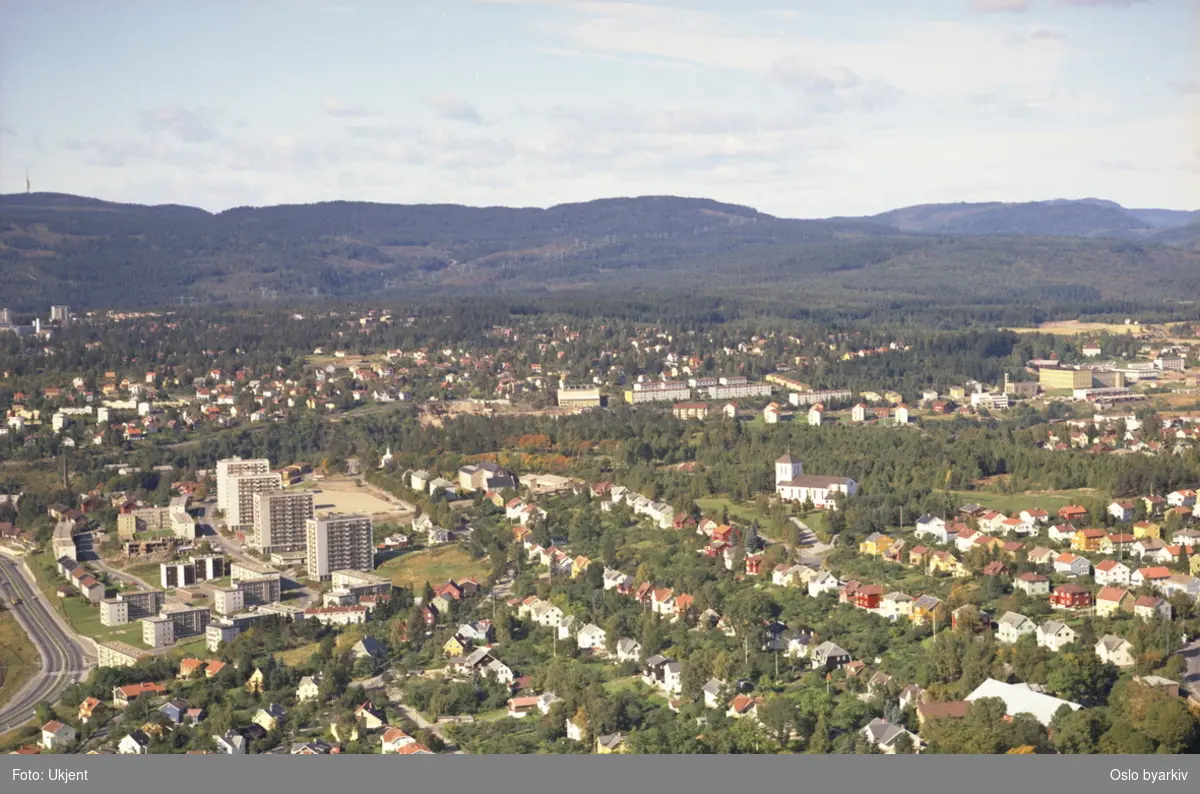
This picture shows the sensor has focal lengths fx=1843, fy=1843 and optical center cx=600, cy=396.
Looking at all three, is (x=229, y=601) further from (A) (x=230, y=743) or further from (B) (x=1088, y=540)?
(B) (x=1088, y=540)

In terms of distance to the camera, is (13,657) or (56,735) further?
(13,657)

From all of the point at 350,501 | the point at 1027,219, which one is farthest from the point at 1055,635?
the point at 1027,219

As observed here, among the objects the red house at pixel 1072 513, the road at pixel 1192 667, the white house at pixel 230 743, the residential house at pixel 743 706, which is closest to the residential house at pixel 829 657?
the residential house at pixel 743 706

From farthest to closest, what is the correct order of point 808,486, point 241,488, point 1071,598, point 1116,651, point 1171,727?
1. point 241,488
2. point 808,486
3. point 1071,598
4. point 1116,651
5. point 1171,727

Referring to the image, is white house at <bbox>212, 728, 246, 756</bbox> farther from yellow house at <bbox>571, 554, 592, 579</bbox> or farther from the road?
the road

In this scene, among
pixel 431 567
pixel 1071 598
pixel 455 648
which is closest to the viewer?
pixel 1071 598

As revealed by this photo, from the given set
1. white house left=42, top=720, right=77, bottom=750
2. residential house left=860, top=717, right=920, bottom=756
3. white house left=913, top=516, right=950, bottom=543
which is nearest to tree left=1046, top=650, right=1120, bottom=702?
residential house left=860, top=717, right=920, bottom=756
